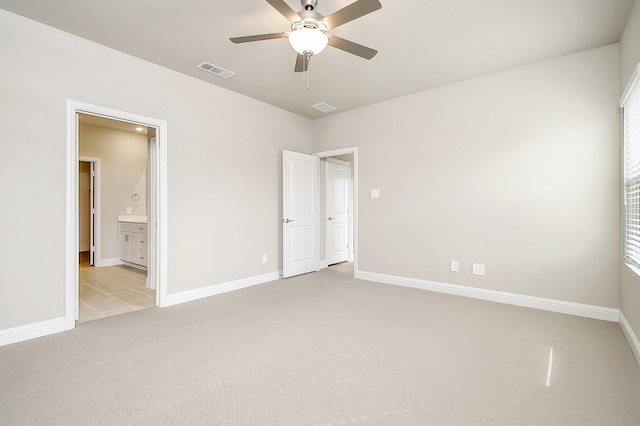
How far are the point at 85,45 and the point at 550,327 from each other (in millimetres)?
5158

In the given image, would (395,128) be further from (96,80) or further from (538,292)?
(96,80)

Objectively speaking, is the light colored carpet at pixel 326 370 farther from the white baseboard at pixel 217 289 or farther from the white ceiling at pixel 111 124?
the white ceiling at pixel 111 124

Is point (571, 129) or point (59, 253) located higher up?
point (571, 129)

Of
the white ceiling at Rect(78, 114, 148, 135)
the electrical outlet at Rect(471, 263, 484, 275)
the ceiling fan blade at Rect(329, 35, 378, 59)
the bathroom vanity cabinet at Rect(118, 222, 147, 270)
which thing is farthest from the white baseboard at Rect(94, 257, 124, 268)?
the electrical outlet at Rect(471, 263, 484, 275)

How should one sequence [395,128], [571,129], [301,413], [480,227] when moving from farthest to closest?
[395,128]
[480,227]
[571,129]
[301,413]

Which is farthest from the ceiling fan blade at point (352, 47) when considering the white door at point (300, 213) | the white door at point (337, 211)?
the white door at point (337, 211)

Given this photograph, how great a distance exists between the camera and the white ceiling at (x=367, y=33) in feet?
8.00

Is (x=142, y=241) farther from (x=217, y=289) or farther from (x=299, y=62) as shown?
(x=299, y=62)

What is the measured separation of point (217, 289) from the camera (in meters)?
4.02

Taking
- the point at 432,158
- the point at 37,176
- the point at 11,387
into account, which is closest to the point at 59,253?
the point at 37,176

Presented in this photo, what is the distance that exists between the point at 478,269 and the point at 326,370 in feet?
8.58

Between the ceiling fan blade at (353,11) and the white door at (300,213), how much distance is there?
2.80 metres

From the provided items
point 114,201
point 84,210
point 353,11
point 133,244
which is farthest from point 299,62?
point 84,210

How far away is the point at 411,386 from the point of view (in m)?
1.87
